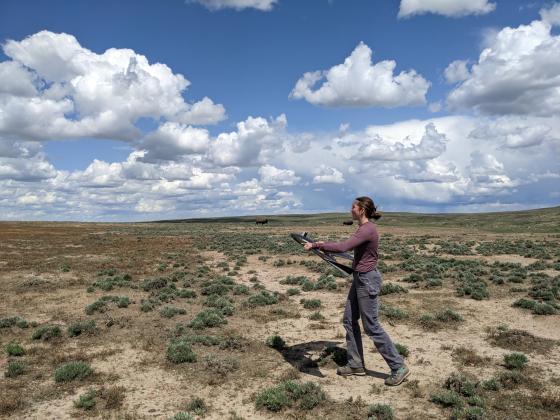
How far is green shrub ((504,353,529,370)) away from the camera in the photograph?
8906mm

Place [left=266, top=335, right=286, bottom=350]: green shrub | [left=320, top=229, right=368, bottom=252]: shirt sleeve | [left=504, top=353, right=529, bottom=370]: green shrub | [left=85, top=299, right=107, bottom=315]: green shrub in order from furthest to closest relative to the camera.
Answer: [left=85, top=299, right=107, bottom=315]: green shrub < [left=266, top=335, right=286, bottom=350]: green shrub < [left=504, top=353, right=529, bottom=370]: green shrub < [left=320, top=229, right=368, bottom=252]: shirt sleeve

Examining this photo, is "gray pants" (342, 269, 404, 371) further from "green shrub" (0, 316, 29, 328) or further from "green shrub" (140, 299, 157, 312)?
"green shrub" (0, 316, 29, 328)

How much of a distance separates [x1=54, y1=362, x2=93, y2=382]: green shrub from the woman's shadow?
14.1 feet

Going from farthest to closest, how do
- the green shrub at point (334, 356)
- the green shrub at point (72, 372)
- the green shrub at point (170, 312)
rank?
1. the green shrub at point (170, 312)
2. the green shrub at point (334, 356)
3. the green shrub at point (72, 372)

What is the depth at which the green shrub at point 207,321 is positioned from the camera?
12397 mm

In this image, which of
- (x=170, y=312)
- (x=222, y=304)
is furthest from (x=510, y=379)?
(x=170, y=312)

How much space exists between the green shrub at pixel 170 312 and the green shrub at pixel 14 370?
17.3ft

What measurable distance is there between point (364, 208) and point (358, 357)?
3006mm

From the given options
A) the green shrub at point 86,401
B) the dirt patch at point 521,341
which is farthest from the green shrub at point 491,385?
the green shrub at point 86,401

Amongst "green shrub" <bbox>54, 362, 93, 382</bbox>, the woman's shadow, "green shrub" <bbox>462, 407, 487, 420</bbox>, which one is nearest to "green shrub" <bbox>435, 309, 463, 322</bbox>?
the woman's shadow

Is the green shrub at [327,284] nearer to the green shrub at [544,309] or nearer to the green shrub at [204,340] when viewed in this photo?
the green shrub at [544,309]

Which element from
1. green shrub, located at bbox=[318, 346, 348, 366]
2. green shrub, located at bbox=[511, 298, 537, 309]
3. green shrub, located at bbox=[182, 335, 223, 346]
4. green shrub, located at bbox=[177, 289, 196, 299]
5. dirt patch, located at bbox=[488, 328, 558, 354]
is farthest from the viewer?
green shrub, located at bbox=[177, 289, 196, 299]

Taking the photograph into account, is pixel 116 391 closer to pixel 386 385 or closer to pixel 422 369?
pixel 386 385

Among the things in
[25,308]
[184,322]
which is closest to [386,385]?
[184,322]
